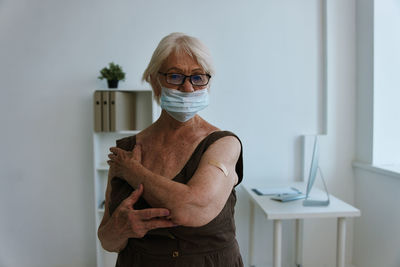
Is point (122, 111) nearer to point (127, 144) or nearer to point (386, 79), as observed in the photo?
point (127, 144)

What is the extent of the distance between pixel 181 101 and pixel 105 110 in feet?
5.89

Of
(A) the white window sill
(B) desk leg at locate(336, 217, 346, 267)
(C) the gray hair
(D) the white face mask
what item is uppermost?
(C) the gray hair

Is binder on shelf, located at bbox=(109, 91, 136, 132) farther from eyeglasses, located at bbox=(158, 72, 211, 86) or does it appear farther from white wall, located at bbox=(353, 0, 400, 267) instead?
white wall, located at bbox=(353, 0, 400, 267)

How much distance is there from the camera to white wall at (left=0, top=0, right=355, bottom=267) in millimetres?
2828

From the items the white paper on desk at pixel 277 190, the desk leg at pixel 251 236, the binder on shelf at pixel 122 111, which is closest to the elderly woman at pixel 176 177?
the white paper on desk at pixel 277 190

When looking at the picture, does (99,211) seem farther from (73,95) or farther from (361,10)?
(361,10)

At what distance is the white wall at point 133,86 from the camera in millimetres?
2828

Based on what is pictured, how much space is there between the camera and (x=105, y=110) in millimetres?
2568

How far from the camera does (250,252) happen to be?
9.39 feet

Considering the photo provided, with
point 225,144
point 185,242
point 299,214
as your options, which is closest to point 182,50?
point 225,144

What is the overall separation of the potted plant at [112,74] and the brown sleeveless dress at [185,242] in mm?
1831

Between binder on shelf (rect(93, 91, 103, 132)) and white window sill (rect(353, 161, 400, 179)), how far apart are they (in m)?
2.42

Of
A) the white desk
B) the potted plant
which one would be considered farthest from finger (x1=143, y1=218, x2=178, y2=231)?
the potted plant

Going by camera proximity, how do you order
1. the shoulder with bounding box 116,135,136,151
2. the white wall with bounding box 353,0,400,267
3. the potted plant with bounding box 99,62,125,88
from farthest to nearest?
the potted plant with bounding box 99,62,125,88 → the white wall with bounding box 353,0,400,267 → the shoulder with bounding box 116,135,136,151
